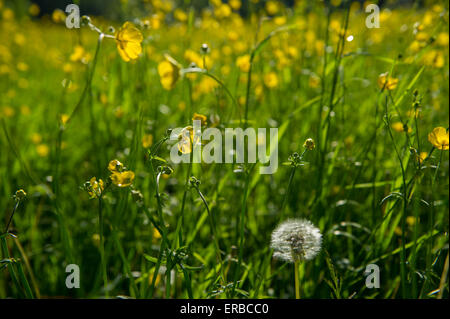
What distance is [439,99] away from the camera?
189 cm

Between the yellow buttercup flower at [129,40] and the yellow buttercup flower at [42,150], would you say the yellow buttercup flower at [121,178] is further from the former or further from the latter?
the yellow buttercup flower at [42,150]

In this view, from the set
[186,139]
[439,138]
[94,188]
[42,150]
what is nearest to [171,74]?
[186,139]

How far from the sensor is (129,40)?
0.87 meters

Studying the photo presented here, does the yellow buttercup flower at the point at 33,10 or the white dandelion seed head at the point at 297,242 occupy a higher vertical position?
the yellow buttercup flower at the point at 33,10

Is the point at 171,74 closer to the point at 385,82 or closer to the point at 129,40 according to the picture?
the point at 129,40

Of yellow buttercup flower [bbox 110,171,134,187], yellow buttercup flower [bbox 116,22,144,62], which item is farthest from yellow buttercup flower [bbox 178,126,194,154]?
yellow buttercup flower [bbox 116,22,144,62]

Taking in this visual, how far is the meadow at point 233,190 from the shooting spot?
85 centimetres

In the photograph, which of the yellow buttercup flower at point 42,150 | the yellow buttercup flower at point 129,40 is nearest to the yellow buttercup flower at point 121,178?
the yellow buttercup flower at point 129,40

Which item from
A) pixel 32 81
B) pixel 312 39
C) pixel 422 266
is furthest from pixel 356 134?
pixel 32 81

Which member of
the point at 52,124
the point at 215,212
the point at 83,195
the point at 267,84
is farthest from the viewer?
the point at 52,124

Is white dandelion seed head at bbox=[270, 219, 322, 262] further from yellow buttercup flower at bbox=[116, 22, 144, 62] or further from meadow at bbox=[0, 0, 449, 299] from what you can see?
yellow buttercup flower at bbox=[116, 22, 144, 62]

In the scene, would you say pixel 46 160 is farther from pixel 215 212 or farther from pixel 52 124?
pixel 215 212

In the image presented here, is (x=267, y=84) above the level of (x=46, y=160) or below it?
above

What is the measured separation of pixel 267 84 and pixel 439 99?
84cm
